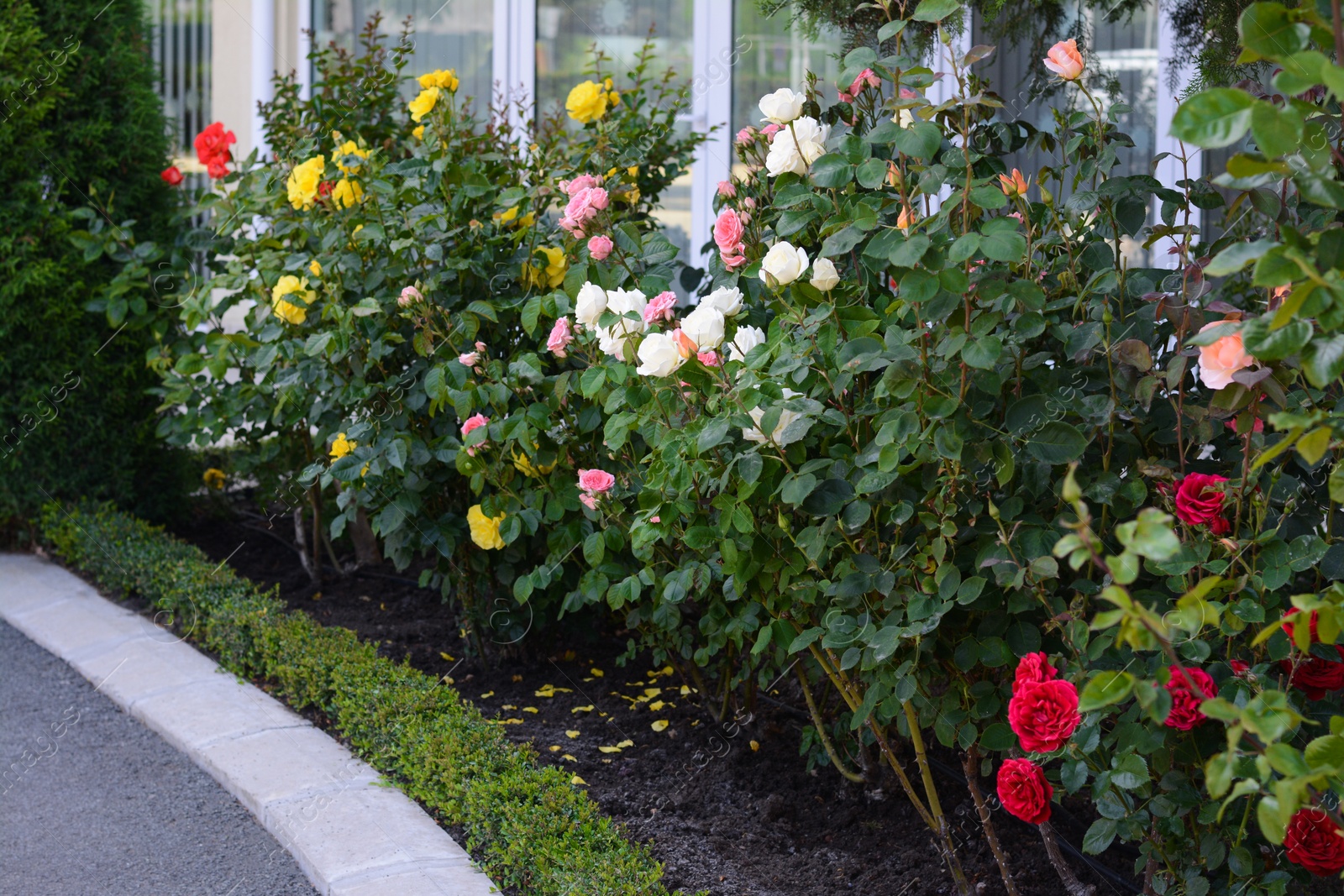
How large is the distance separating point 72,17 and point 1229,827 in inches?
171

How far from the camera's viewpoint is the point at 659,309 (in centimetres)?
186

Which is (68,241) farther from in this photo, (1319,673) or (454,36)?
(1319,673)

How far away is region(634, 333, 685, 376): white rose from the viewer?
1.66m

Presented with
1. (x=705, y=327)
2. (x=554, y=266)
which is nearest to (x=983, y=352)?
(x=705, y=327)

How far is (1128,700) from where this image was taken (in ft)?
5.18

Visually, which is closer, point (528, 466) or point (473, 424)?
point (473, 424)

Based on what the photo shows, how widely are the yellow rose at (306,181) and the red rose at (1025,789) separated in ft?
7.10

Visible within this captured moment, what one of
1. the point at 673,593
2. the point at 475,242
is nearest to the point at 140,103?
the point at 475,242

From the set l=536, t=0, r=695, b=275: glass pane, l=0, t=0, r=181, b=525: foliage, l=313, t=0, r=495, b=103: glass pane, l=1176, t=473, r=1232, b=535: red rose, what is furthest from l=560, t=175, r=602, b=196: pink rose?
l=313, t=0, r=495, b=103: glass pane

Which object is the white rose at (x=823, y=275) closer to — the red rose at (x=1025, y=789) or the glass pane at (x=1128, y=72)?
the red rose at (x=1025, y=789)

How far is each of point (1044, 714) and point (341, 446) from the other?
191cm

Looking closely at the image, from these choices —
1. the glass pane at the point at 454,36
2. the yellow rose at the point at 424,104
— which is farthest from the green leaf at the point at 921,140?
the glass pane at the point at 454,36

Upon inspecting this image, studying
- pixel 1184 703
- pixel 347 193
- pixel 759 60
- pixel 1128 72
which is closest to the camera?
pixel 1184 703

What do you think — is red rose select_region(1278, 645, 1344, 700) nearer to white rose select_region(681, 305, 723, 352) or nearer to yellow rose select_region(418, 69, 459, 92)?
white rose select_region(681, 305, 723, 352)
